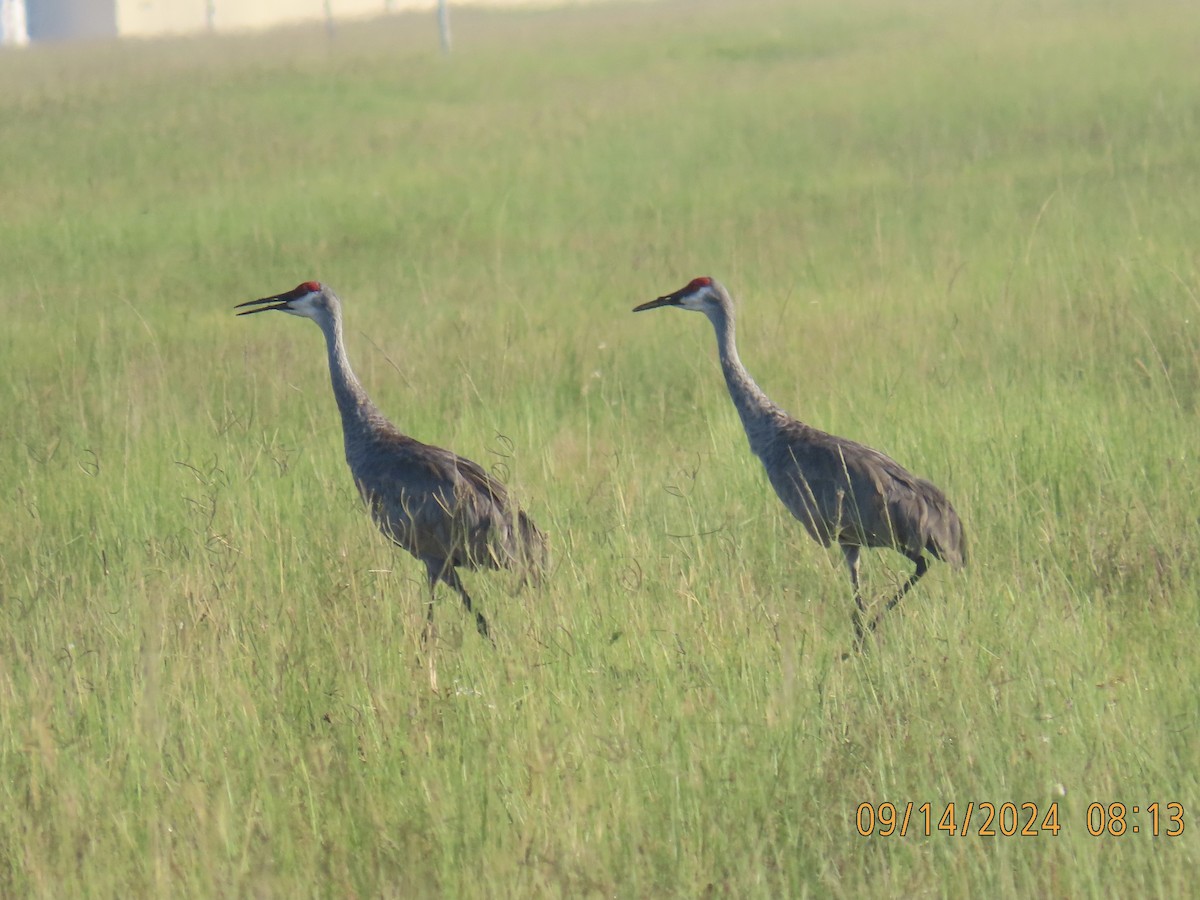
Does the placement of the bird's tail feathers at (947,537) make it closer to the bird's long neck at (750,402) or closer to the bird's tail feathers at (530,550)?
the bird's long neck at (750,402)

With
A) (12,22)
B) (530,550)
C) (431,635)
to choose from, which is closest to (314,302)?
(530,550)

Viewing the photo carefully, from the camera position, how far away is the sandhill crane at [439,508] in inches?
174

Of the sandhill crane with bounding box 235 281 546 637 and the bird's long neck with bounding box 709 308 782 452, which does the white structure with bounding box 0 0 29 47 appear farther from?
the bird's long neck with bounding box 709 308 782 452

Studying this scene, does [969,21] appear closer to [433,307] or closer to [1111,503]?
[433,307]

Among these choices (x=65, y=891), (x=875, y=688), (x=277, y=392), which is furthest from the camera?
(x=277, y=392)

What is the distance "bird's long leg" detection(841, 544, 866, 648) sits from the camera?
3893 mm

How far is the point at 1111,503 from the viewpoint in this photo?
4750 mm

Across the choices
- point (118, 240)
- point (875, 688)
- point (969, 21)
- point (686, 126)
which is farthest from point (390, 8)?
point (875, 688)

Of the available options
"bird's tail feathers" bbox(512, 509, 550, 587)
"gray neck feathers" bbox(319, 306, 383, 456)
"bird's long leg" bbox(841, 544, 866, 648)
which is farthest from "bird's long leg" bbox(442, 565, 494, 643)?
"bird's long leg" bbox(841, 544, 866, 648)

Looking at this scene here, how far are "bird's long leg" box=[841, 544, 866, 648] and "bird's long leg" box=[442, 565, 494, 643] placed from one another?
41.1 inches

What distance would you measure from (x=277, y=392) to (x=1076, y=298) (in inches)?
172

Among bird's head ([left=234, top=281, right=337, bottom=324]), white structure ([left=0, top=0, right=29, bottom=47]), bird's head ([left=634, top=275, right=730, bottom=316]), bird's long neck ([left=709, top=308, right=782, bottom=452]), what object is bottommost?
bird's long neck ([left=709, top=308, right=782, bottom=452])

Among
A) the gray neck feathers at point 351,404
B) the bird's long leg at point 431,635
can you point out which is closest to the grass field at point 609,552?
the bird's long leg at point 431,635

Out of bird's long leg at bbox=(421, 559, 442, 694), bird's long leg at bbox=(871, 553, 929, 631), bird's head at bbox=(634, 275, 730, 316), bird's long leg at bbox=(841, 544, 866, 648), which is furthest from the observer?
bird's head at bbox=(634, 275, 730, 316)
